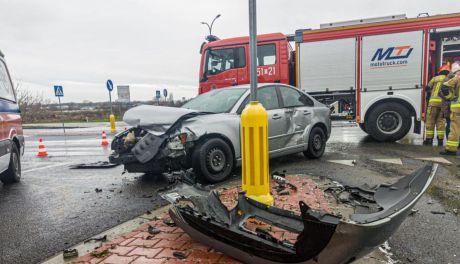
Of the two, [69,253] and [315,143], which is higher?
[315,143]

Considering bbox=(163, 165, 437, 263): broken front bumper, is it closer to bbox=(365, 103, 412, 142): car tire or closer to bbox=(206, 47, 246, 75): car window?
bbox=(365, 103, 412, 142): car tire

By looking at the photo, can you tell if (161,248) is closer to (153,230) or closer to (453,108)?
(153,230)

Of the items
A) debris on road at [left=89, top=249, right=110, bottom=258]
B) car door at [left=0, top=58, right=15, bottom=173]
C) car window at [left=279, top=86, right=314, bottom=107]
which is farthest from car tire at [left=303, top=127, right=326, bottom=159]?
car door at [left=0, top=58, right=15, bottom=173]

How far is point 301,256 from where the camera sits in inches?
79.4

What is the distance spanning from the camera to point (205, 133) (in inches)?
184

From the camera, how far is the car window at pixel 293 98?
5.95 m

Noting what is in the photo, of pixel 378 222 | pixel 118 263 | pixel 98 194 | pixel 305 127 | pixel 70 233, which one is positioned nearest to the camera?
pixel 378 222

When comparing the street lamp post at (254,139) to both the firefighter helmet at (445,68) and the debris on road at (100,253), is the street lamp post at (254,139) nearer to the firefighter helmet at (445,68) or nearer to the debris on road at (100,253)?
the debris on road at (100,253)

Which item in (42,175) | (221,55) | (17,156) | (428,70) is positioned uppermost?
(221,55)

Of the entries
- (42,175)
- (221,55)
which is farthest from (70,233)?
(221,55)

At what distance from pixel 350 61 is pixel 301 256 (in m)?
8.12

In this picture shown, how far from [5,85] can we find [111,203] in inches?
125

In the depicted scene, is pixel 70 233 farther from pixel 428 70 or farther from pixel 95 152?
pixel 428 70

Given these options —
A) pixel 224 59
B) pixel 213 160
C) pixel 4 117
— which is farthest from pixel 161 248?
pixel 224 59
